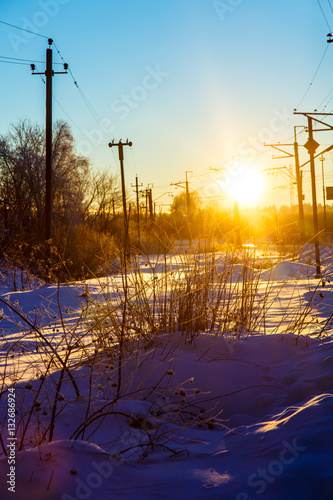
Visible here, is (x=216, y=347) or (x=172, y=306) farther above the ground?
(x=172, y=306)

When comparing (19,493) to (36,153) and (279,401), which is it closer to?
(279,401)

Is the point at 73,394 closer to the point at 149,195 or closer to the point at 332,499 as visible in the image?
the point at 332,499

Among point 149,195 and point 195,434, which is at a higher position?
point 149,195

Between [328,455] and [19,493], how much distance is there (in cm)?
120

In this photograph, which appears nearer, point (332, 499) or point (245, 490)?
point (332, 499)

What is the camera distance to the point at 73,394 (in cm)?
315

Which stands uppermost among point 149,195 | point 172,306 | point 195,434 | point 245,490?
point 149,195

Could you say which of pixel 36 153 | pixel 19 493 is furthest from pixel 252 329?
pixel 36 153

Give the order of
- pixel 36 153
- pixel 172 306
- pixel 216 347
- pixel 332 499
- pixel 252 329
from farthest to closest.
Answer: pixel 36 153 → pixel 252 329 → pixel 172 306 → pixel 216 347 → pixel 332 499

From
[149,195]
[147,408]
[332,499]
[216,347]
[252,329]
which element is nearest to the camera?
[332,499]

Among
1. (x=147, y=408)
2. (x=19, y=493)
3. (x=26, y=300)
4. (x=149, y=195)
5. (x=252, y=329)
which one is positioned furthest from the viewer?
(x=149, y=195)

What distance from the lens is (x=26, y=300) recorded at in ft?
29.6

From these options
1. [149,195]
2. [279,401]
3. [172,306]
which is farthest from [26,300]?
[149,195]

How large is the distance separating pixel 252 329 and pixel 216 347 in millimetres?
926
